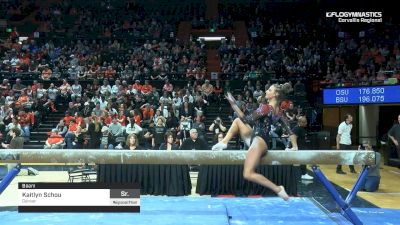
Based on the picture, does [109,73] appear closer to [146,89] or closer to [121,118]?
[146,89]

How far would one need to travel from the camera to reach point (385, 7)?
24625 mm

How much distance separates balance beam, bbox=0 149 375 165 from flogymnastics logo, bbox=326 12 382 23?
65.2 feet

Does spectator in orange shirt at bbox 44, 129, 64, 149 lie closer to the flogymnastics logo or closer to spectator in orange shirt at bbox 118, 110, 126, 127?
spectator in orange shirt at bbox 118, 110, 126, 127

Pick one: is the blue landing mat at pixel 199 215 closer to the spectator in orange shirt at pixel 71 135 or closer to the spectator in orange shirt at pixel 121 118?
the spectator in orange shirt at pixel 71 135

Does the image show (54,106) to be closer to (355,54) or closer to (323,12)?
(355,54)

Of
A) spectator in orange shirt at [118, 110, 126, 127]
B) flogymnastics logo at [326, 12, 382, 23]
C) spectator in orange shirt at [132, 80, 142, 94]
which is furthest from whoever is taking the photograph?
flogymnastics logo at [326, 12, 382, 23]

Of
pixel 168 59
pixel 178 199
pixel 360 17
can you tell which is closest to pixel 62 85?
pixel 168 59

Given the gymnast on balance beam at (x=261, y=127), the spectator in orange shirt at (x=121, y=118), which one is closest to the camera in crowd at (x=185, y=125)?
the spectator in orange shirt at (x=121, y=118)

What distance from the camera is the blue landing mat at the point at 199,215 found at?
6.35 m

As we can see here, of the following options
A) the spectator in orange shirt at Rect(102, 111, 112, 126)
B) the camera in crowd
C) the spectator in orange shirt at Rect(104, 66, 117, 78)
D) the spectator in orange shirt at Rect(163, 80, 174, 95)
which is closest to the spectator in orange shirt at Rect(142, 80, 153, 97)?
the spectator in orange shirt at Rect(163, 80, 174, 95)

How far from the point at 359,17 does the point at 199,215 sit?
20.4 meters

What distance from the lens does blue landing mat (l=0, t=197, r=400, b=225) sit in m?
6.35

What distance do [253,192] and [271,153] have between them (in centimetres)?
372

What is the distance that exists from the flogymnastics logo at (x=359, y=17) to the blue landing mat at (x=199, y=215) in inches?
722
